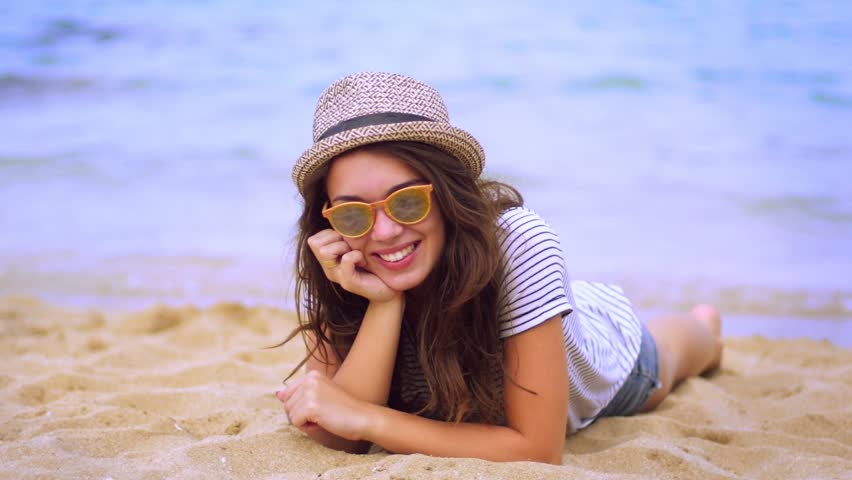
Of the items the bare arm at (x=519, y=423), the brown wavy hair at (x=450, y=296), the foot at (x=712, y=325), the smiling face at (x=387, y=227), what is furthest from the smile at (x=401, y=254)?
the foot at (x=712, y=325)

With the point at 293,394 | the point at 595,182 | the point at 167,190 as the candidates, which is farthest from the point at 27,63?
the point at 293,394

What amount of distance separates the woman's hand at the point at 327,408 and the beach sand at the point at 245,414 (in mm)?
105

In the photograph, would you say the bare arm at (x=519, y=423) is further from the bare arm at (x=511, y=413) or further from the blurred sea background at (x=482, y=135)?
the blurred sea background at (x=482, y=135)

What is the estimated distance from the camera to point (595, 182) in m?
8.77

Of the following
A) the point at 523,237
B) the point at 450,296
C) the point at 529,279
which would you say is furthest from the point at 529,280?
the point at 450,296

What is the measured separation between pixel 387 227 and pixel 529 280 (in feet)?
1.58

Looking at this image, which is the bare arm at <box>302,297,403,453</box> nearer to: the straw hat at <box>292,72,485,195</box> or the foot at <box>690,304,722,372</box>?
the straw hat at <box>292,72,485,195</box>

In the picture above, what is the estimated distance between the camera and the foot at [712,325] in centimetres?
A: 441

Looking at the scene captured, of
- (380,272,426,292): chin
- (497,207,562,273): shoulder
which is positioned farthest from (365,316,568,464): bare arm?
(380,272,426,292): chin

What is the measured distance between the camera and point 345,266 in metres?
2.55

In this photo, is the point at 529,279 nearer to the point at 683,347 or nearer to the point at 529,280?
the point at 529,280

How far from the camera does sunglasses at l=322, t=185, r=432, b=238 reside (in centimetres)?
240

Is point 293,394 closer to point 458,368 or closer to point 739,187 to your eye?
point 458,368

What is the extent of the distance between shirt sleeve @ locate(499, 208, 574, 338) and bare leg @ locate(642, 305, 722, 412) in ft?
4.80
